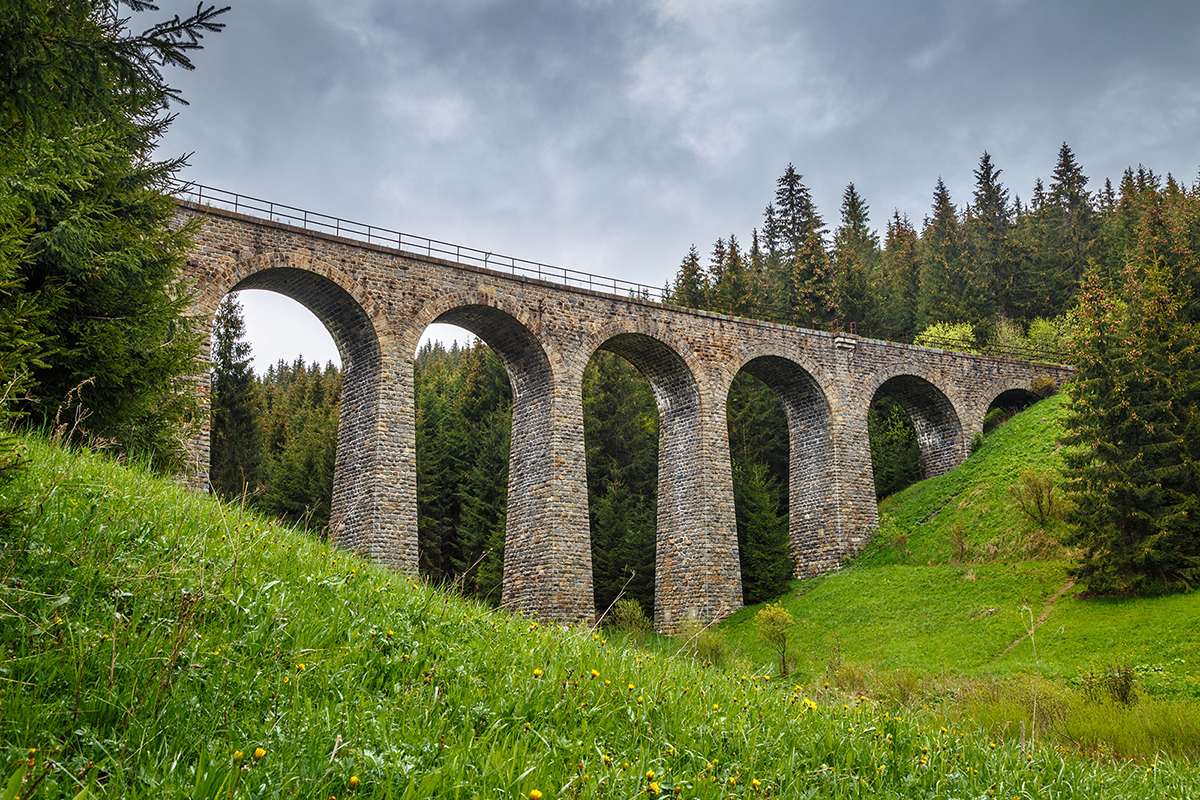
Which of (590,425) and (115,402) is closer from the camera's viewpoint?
(115,402)

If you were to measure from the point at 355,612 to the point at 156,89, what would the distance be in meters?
3.40

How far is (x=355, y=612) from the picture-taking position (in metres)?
5.08

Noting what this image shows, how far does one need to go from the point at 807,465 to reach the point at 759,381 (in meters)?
11.6

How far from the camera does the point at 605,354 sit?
4375cm

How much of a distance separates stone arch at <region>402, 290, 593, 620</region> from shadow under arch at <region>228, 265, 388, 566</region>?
1428mm

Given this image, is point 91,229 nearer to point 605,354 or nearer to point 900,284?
point 605,354

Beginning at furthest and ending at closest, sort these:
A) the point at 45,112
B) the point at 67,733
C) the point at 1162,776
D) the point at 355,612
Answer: the point at 1162,776
the point at 355,612
the point at 45,112
the point at 67,733

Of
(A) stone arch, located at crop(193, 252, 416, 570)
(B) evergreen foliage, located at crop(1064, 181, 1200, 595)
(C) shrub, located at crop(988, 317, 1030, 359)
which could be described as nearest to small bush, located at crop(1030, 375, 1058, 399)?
(C) shrub, located at crop(988, 317, 1030, 359)

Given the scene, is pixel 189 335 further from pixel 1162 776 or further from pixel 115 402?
pixel 1162 776

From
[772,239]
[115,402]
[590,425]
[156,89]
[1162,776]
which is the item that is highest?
[772,239]

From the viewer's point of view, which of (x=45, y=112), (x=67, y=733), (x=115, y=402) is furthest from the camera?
(x=115, y=402)

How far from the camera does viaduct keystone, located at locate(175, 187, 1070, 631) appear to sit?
20750mm

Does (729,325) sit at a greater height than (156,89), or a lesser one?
greater

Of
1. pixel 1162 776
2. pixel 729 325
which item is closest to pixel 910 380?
pixel 729 325
